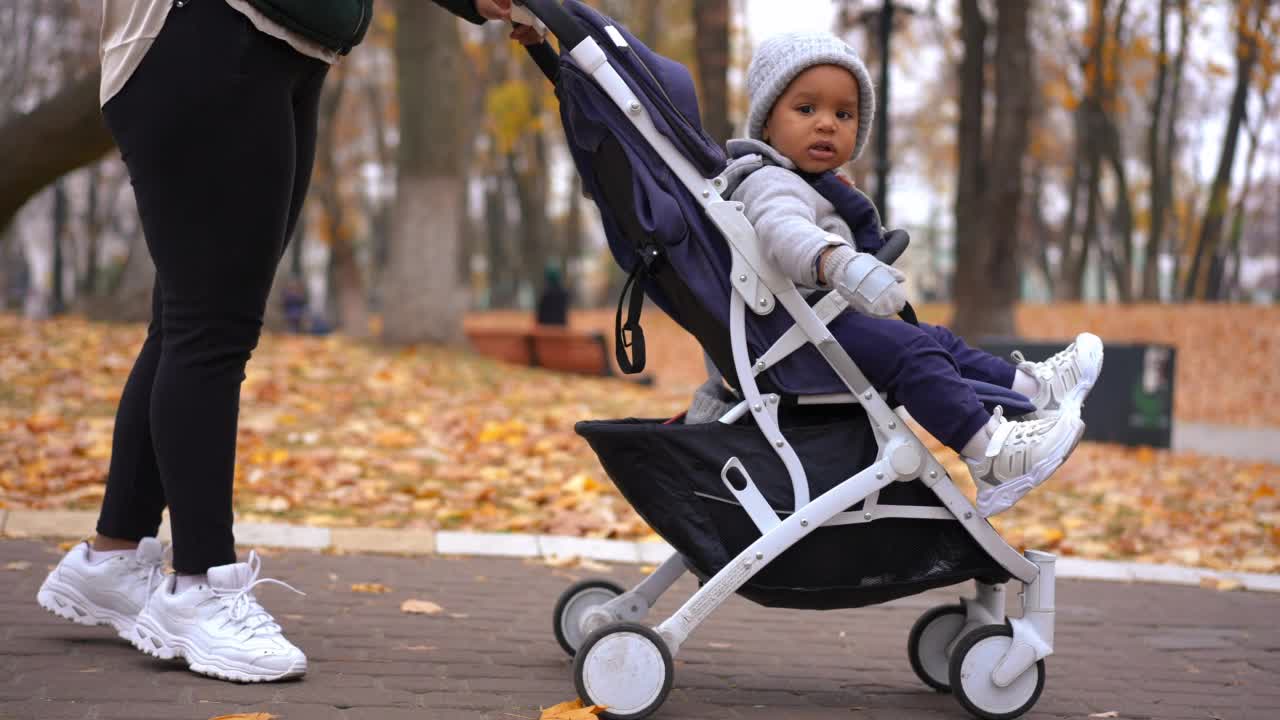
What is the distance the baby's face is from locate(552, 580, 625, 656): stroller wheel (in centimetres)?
123

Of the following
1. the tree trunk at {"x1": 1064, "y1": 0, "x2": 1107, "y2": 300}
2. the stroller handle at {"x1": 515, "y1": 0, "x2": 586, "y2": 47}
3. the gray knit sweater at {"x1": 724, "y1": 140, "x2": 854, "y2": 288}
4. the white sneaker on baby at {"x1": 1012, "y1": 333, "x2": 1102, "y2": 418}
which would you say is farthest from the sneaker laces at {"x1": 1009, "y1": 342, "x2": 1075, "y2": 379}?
the tree trunk at {"x1": 1064, "y1": 0, "x2": 1107, "y2": 300}

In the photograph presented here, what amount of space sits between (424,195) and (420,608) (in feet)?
32.3

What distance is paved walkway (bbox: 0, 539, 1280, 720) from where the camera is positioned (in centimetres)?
331

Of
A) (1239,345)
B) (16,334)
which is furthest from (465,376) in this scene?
(1239,345)

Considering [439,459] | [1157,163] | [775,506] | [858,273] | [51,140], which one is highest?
[1157,163]

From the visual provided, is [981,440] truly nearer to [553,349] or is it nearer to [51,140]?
[51,140]

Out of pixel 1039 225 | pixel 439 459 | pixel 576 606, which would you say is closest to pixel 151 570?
pixel 576 606

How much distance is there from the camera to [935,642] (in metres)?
3.79

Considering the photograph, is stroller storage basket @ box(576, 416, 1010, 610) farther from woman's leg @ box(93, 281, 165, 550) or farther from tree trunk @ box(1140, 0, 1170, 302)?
tree trunk @ box(1140, 0, 1170, 302)

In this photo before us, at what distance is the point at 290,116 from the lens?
11.4 feet

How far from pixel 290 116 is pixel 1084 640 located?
2873 millimetres

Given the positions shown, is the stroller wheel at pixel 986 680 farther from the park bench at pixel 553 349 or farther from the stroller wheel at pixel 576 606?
the park bench at pixel 553 349

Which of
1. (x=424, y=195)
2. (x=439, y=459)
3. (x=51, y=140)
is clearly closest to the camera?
(x=439, y=459)

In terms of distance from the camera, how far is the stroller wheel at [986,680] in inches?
136
